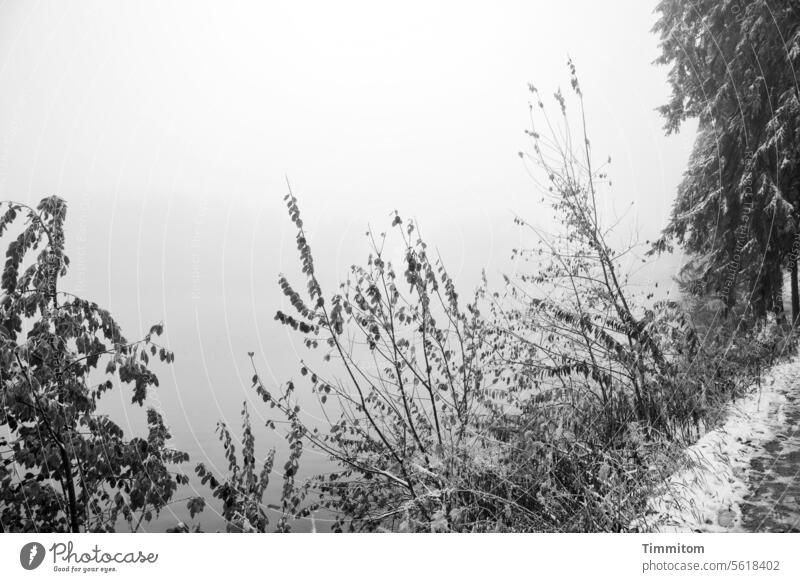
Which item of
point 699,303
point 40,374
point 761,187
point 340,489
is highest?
point 761,187

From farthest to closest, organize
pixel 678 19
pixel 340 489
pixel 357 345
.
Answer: pixel 678 19, pixel 340 489, pixel 357 345

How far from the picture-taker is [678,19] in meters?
6.49

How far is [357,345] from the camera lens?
4.10 meters

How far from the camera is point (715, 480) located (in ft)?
9.17

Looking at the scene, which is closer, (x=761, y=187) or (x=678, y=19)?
(x=761, y=187)

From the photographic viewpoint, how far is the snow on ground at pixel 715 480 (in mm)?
2428

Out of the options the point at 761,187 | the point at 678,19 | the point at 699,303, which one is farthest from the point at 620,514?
the point at 678,19

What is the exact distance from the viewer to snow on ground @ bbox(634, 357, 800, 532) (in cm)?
243
